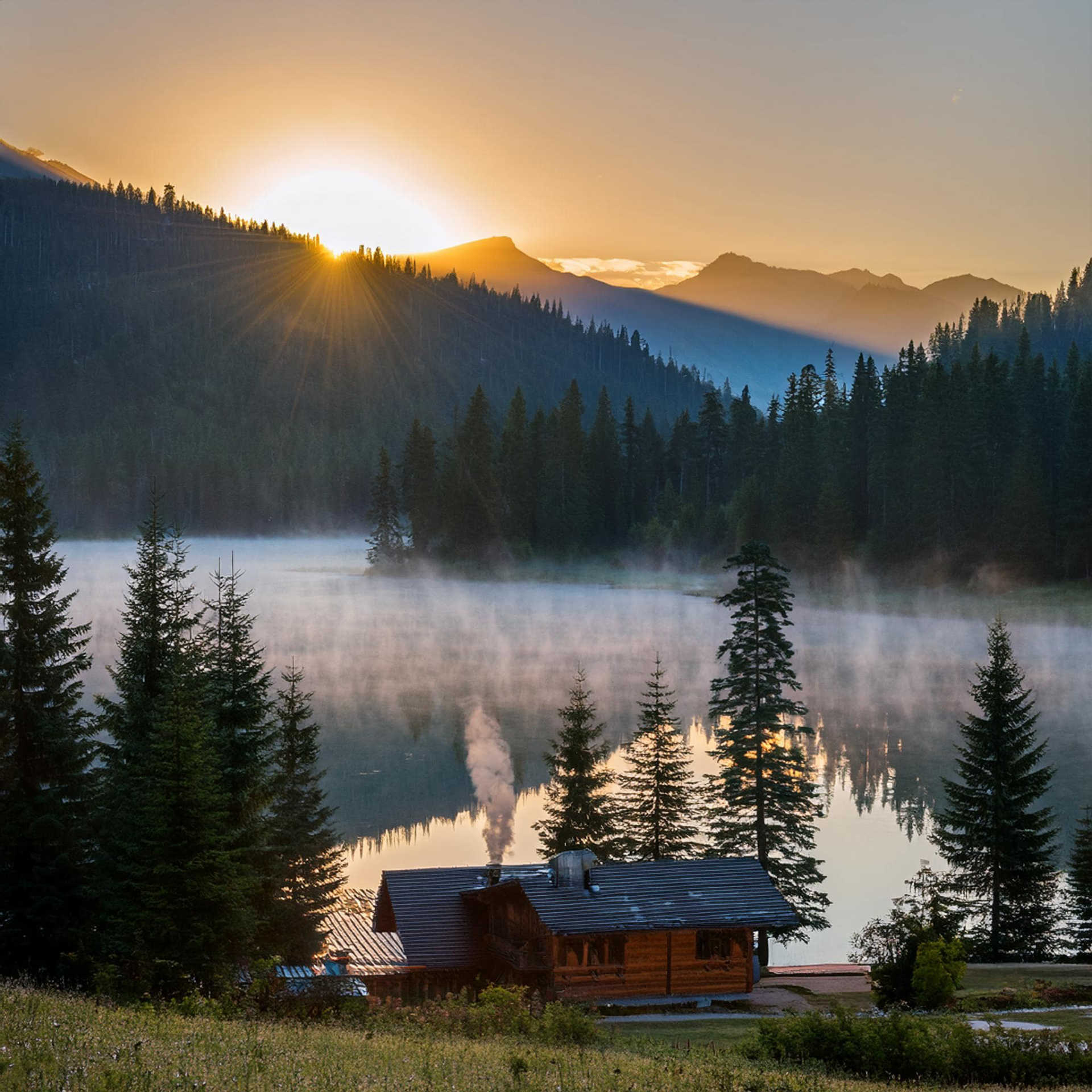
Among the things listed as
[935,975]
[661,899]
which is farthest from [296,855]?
[935,975]

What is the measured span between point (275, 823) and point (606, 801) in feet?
44.0

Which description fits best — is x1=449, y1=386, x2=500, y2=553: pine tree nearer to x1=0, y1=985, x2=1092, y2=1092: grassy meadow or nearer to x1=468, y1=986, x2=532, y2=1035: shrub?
x1=468, y1=986, x2=532, y2=1035: shrub

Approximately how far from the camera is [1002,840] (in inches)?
1500

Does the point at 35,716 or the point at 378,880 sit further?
the point at 378,880

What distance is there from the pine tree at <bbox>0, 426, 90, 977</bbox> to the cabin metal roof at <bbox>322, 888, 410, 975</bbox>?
6499 millimetres

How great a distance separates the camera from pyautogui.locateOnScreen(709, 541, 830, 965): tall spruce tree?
125 ft

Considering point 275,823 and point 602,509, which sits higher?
point 602,509

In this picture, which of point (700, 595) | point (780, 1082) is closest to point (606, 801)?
point (780, 1082)

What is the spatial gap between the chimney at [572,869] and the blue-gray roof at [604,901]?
5.8 inches

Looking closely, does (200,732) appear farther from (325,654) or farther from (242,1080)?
(325,654)

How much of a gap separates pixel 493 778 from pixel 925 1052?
118 feet

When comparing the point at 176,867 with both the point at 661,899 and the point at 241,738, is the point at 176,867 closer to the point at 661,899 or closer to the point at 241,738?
the point at 241,738

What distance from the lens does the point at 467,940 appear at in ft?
112

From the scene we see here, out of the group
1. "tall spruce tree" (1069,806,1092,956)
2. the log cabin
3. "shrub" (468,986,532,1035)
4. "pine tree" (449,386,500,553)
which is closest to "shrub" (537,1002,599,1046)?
"shrub" (468,986,532,1035)
